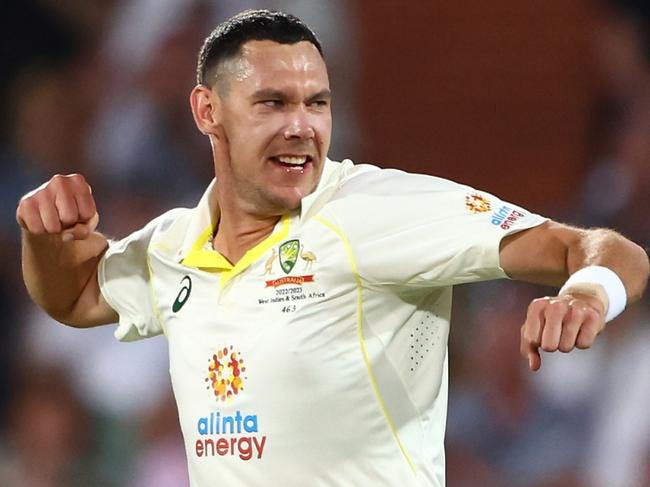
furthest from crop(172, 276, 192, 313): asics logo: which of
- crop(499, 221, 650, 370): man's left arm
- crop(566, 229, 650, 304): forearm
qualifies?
crop(566, 229, 650, 304): forearm

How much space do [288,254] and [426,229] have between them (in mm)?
373

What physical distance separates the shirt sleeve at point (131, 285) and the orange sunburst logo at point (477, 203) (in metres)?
0.97

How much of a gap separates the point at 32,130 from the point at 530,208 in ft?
8.24

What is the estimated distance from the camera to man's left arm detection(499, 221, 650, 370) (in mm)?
2191

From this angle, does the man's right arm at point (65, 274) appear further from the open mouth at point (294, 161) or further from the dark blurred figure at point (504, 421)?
the dark blurred figure at point (504, 421)

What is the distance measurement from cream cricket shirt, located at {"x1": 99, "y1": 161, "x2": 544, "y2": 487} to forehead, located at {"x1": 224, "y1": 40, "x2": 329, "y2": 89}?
0.29m

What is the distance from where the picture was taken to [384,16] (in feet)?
20.6

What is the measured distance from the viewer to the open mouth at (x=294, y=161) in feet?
10.1

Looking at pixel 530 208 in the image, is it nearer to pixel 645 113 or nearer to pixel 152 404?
pixel 645 113

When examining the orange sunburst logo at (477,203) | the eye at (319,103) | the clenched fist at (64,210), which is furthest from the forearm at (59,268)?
the orange sunburst logo at (477,203)

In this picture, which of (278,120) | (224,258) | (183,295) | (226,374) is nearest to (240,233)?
(224,258)

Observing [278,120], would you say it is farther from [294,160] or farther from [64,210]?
[64,210]

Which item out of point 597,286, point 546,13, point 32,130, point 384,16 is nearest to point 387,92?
point 384,16

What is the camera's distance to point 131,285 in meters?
3.34
